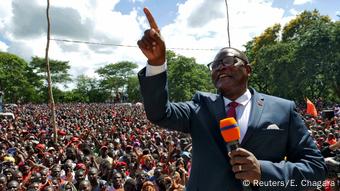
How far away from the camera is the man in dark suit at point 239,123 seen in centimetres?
153

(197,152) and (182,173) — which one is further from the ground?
(197,152)

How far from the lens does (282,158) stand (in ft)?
5.62

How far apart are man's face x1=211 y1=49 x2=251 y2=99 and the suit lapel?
0.09 metres

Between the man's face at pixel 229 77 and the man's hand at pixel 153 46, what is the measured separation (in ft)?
1.09

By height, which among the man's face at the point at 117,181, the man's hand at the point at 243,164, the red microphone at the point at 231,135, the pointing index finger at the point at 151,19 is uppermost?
the pointing index finger at the point at 151,19

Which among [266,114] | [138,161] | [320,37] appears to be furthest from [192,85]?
[266,114]

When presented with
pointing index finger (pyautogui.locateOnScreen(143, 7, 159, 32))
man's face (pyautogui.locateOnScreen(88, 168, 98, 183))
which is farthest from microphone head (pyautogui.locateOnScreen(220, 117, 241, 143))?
man's face (pyautogui.locateOnScreen(88, 168, 98, 183))

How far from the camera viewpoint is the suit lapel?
65.6 inches

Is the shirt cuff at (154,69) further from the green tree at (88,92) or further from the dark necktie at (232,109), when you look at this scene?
the green tree at (88,92)

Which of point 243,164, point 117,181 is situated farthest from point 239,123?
point 117,181

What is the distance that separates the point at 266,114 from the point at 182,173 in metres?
4.65

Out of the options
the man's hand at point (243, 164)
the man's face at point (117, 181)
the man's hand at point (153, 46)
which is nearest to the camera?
the man's hand at point (243, 164)

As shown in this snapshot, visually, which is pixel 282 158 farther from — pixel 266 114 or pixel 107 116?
pixel 107 116

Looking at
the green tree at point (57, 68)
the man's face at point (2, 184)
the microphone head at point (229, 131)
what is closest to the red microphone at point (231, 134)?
the microphone head at point (229, 131)
